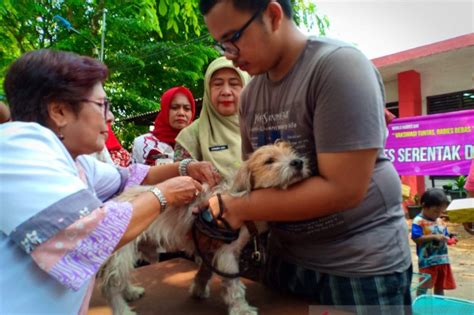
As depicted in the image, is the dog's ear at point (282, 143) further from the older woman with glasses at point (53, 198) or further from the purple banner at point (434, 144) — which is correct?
the purple banner at point (434, 144)

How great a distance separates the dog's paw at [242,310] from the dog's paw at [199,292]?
12.7 inches

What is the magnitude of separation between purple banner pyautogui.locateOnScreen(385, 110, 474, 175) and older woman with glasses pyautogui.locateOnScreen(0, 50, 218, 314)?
802 cm

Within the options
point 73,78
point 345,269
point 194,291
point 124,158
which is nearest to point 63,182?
point 73,78

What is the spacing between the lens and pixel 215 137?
3121 mm

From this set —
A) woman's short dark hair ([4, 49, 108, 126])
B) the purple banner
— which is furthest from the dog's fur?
the purple banner

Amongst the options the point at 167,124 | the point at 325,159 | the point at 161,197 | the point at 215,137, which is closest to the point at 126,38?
the point at 167,124

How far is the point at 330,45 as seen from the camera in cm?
158

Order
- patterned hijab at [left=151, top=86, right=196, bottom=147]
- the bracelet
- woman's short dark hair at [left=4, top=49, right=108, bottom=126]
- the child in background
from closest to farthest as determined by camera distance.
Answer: woman's short dark hair at [left=4, top=49, right=108, bottom=126] → the bracelet → patterned hijab at [left=151, top=86, right=196, bottom=147] → the child in background

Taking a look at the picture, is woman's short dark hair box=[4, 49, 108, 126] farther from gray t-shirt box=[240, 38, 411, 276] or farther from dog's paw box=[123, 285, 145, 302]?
dog's paw box=[123, 285, 145, 302]

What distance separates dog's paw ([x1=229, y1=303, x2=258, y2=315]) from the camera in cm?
191

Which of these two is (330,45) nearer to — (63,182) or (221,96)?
(63,182)

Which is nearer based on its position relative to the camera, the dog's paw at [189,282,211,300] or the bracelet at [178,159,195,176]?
the dog's paw at [189,282,211,300]

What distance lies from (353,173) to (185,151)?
1895 millimetres

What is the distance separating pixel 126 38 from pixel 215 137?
6800mm
